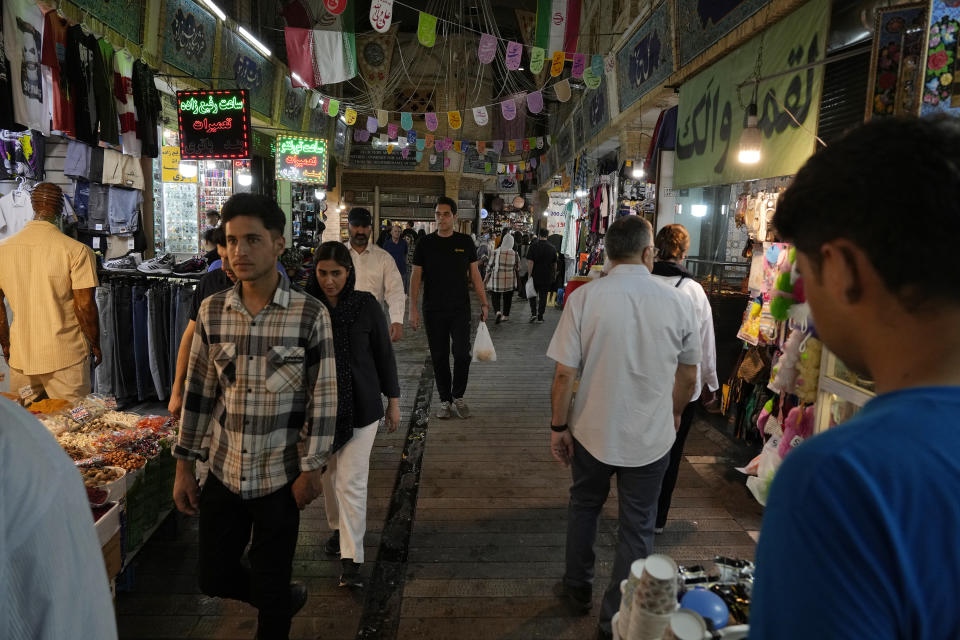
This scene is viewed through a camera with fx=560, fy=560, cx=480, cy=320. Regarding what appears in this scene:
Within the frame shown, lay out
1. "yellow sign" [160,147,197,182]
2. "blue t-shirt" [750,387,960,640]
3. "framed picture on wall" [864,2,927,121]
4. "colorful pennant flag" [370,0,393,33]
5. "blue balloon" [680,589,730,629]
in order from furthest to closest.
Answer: "yellow sign" [160,147,197,182]
"colorful pennant flag" [370,0,393,33]
"framed picture on wall" [864,2,927,121]
"blue balloon" [680,589,730,629]
"blue t-shirt" [750,387,960,640]

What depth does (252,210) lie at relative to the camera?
2188mm

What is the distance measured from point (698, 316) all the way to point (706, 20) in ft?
13.0

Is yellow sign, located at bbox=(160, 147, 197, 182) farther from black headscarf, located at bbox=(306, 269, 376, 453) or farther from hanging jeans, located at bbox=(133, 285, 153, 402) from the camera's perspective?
black headscarf, located at bbox=(306, 269, 376, 453)

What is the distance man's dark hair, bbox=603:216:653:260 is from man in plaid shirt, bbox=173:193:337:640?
4.28 ft

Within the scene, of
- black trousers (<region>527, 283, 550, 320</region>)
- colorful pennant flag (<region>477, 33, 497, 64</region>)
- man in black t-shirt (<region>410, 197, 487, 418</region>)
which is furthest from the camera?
black trousers (<region>527, 283, 550, 320</region>)

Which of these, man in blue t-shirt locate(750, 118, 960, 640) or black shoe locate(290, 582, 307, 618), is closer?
man in blue t-shirt locate(750, 118, 960, 640)

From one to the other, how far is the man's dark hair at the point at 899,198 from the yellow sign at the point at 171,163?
32.9 ft

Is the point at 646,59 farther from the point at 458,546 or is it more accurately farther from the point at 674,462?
the point at 458,546

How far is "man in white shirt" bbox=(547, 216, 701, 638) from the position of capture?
2492mm

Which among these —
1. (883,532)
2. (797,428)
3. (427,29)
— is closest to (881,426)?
(883,532)

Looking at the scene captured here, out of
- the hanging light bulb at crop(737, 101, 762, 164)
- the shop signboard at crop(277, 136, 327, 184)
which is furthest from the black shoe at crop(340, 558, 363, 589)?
the shop signboard at crop(277, 136, 327, 184)

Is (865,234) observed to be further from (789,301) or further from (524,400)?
(524,400)

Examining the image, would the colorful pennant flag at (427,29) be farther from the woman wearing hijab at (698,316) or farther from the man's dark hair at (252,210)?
the man's dark hair at (252,210)

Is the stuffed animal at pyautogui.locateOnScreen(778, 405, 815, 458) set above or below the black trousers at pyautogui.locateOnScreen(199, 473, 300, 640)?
above
